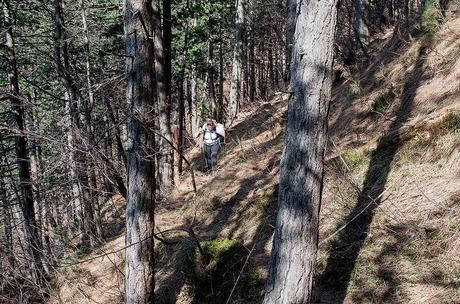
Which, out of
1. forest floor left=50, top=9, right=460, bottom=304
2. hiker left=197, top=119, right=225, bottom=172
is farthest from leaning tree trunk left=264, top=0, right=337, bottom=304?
hiker left=197, top=119, right=225, bottom=172

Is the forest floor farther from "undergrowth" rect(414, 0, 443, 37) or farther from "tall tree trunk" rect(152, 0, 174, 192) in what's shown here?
"tall tree trunk" rect(152, 0, 174, 192)

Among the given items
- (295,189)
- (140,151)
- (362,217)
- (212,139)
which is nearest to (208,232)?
(140,151)

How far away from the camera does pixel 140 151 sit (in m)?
5.84

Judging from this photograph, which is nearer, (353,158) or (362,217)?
(362,217)

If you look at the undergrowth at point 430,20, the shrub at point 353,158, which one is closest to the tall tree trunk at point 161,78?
the shrub at point 353,158

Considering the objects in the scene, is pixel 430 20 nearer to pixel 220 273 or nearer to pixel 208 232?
pixel 208 232

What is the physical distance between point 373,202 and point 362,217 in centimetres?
32

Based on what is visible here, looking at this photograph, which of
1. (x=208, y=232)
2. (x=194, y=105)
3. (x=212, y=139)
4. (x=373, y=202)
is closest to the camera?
(x=373, y=202)

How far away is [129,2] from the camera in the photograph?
5.64 metres

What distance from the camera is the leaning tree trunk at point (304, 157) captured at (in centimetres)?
360

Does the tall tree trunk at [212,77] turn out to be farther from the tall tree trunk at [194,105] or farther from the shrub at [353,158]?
the shrub at [353,158]

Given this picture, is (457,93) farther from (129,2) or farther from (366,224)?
(129,2)

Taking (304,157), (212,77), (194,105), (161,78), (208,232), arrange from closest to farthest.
A: (304,157)
(208,232)
(161,78)
(212,77)
(194,105)

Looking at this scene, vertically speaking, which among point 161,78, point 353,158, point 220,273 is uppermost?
point 161,78
